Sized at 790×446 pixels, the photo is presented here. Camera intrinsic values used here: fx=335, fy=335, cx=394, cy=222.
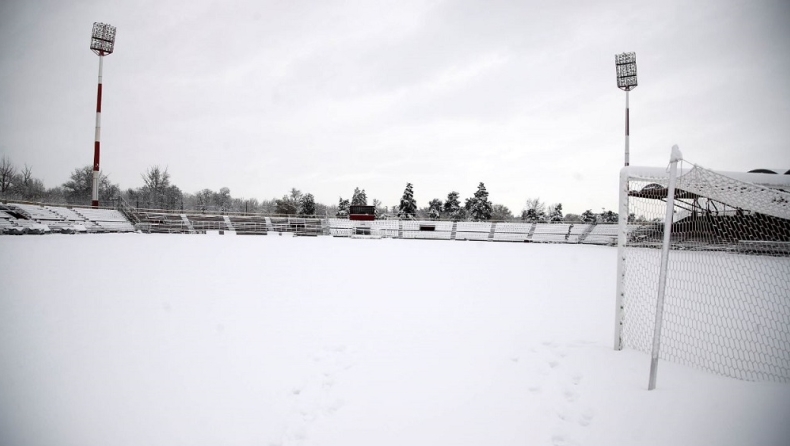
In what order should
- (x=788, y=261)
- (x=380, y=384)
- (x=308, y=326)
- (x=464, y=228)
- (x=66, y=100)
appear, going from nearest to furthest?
(x=380, y=384), (x=308, y=326), (x=788, y=261), (x=66, y=100), (x=464, y=228)

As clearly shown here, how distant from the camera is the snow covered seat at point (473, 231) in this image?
24.7m

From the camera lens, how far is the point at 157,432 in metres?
2.23

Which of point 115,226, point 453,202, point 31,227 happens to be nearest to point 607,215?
point 453,202

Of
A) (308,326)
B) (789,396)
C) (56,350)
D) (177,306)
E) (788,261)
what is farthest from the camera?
(788,261)

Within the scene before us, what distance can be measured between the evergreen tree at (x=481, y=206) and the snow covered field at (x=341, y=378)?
4028 centimetres

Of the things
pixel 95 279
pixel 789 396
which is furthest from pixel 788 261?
pixel 95 279

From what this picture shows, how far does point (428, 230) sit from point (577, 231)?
33.8ft

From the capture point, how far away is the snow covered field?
7.38 feet

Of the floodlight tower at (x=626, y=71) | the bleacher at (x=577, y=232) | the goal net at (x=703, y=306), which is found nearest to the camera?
the goal net at (x=703, y=306)

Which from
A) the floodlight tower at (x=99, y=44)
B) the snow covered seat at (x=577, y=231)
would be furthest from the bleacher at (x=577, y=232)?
the floodlight tower at (x=99, y=44)

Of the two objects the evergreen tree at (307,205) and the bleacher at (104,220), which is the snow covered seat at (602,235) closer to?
the bleacher at (104,220)

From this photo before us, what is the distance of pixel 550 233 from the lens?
23031mm

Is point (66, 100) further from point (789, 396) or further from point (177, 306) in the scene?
point (789, 396)

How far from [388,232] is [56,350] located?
2336 cm
